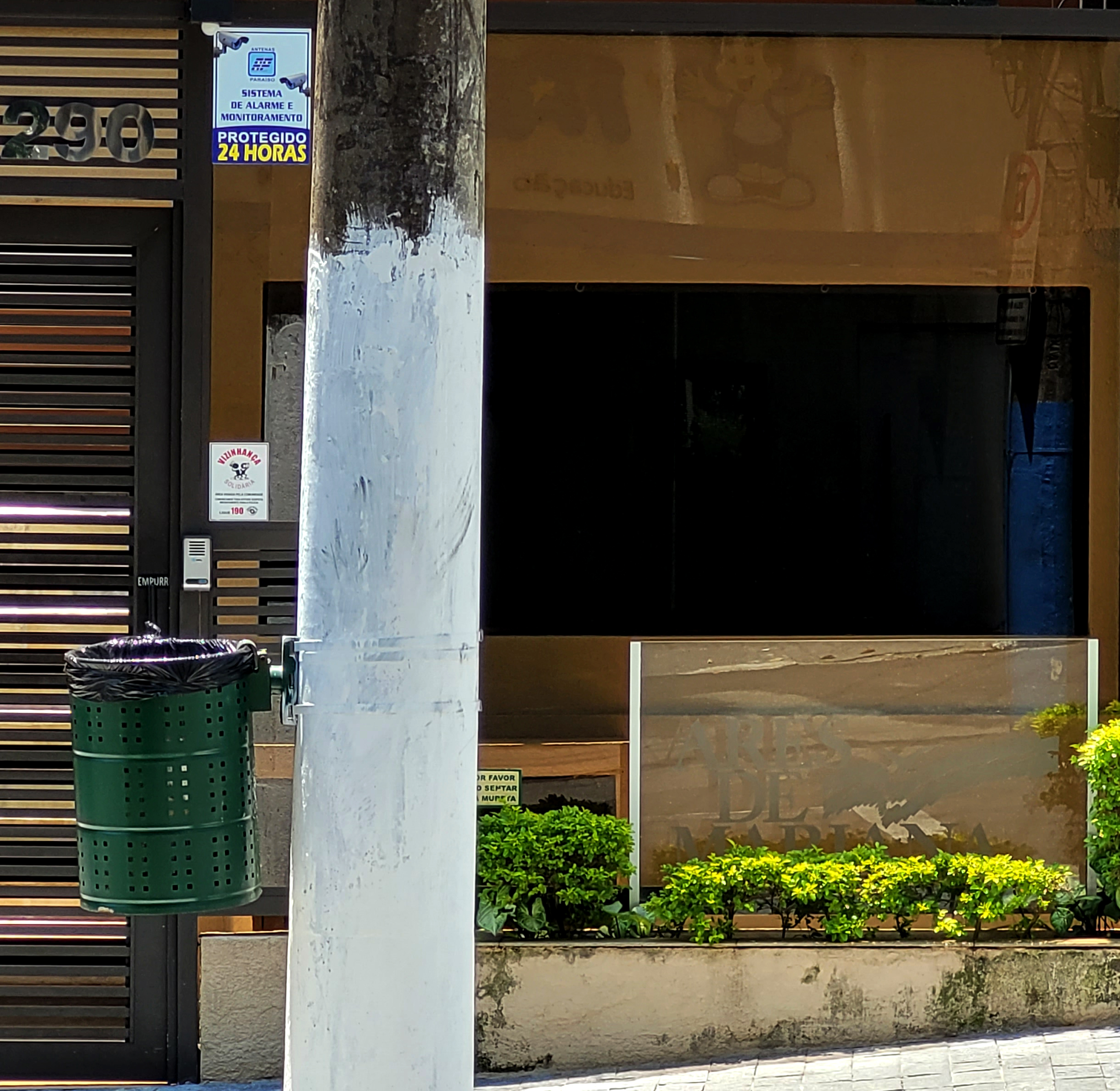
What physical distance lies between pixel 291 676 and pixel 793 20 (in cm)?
367

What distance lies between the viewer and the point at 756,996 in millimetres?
5871

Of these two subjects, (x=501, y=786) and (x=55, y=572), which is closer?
(x=55, y=572)

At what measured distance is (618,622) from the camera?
6.36 m

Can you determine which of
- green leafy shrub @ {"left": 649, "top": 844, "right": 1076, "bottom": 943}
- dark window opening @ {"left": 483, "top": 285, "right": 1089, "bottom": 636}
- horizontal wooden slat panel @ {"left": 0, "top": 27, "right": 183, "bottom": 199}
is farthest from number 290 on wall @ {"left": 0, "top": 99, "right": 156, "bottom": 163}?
green leafy shrub @ {"left": 649, "top": 844, "right": 1076, "bottom": 943}

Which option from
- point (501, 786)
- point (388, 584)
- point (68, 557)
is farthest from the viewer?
point (501, 786)

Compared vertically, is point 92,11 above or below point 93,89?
above

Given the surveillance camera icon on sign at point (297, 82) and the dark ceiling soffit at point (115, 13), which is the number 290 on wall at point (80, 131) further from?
the surveillance camera icon on sign at point (297, 82)

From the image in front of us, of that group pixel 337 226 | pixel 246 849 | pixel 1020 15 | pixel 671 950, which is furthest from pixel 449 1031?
pixel 1020 15

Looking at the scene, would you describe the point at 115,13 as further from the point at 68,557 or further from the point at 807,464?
the point at 807,464

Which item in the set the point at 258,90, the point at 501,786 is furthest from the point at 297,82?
the point at 501,786

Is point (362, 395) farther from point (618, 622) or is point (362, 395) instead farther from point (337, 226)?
point (618, 622)

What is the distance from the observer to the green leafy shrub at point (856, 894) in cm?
591

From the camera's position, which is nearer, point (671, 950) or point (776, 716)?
point (671, 950)

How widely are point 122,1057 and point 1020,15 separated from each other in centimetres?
509
